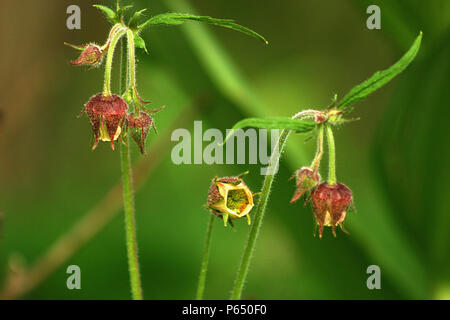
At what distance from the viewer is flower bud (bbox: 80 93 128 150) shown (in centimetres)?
121

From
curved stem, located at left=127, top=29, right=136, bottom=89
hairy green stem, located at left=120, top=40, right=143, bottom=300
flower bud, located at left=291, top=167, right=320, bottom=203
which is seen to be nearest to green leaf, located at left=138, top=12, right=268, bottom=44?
curved stem, located at left=127, top=29, right=136, bottom=89

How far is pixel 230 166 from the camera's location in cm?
253

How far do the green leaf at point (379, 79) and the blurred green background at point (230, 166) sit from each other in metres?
0.93

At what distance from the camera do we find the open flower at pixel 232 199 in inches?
49.8

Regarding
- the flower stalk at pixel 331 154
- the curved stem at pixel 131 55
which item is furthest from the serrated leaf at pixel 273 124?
the curved stem at pixel 131 55

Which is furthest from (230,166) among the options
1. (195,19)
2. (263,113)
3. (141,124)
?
(195,19)

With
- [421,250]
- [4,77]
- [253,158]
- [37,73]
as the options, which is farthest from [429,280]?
[4,77]

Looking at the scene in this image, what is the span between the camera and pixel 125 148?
131 centimetres

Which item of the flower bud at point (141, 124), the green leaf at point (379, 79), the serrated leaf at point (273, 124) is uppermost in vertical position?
the green leaf at point (379, 79)

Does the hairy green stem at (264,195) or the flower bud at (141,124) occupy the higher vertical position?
the flower bud at (141,124)

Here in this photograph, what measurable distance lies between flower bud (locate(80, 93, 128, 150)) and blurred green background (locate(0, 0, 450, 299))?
0.64m

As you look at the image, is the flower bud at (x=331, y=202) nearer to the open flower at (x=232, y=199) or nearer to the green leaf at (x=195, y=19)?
the open flower at (x=232, y=199)

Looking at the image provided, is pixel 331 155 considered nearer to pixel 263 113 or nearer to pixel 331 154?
pixel 331 154

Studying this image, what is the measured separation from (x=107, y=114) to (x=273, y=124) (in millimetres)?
344
